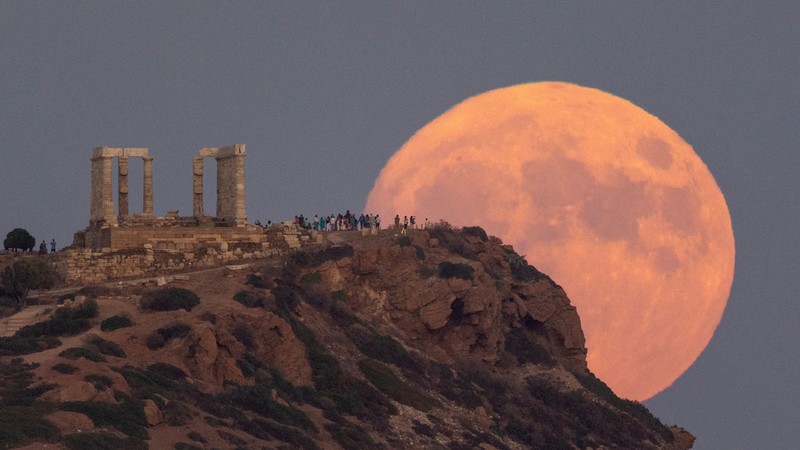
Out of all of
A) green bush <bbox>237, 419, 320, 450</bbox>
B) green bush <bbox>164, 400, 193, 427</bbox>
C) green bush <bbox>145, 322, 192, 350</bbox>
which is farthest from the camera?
green bush <bbox>145, 322, 192, 350</bbox>

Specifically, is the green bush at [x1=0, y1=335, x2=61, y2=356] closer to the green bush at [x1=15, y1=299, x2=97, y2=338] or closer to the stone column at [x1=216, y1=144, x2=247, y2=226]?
the green bush at [x1=15, y1=299, x2=97, y2=338]

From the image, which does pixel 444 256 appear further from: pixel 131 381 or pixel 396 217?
pixel 131 381

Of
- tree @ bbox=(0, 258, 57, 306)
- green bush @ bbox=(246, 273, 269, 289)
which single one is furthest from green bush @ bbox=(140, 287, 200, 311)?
tree @ bbox=(0, 258, 57, 306)

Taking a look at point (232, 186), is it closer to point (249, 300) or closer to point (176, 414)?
point (249, 300)

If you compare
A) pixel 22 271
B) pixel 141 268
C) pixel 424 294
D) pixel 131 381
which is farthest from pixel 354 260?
pixel 131 381

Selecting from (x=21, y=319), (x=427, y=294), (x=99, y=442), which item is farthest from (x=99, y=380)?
(x=427, y=294)

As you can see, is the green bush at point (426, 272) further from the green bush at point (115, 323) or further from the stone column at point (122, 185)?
the green bush at point (115, 323)

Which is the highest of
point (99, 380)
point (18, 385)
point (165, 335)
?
point (165, 335)
